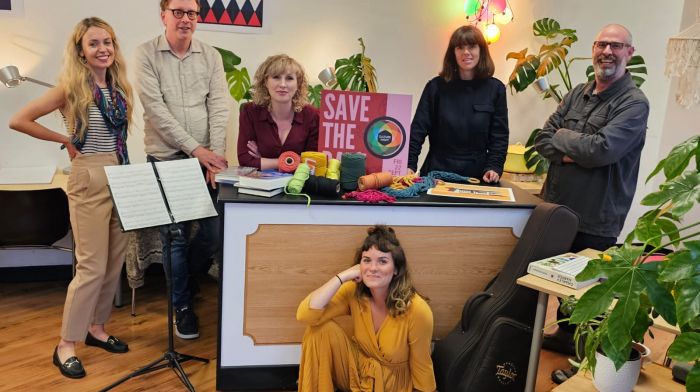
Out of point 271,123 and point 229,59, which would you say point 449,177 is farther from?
point 229,59

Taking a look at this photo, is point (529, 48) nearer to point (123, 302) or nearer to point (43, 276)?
point (123, 302)

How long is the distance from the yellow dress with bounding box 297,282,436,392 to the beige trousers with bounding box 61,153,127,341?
102cm

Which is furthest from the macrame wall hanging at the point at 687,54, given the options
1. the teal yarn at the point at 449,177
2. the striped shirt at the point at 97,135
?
the striped shirt at the point at 97,135

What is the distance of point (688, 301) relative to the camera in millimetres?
993

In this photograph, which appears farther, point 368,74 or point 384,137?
point 368,74

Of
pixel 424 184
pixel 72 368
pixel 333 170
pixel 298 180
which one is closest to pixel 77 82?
pixel 298 180

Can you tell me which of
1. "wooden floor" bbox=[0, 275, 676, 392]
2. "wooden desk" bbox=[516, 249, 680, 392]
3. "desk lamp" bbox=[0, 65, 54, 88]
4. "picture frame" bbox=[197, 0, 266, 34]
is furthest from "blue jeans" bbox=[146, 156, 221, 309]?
"wooden desk" bbox=[516, 249, 680, 392]

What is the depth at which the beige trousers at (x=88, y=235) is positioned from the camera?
96.9 inches

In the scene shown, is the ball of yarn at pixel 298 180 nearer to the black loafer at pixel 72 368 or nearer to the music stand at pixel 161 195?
the music stand at pixel 161 195

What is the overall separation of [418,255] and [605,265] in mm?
1227

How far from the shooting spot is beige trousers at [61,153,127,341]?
246 cm

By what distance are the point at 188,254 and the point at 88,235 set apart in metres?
0.58

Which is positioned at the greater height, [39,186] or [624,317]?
[624,317]

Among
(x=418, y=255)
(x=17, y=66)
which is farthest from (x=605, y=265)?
(x=17, y=66)
